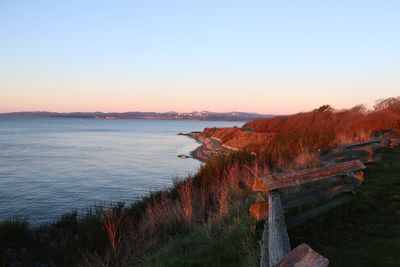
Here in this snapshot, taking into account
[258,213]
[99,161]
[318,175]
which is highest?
[318,175]

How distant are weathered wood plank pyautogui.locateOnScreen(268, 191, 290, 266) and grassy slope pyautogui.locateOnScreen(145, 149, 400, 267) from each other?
594mm

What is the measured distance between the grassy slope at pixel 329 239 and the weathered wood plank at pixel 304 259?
2.72 metres

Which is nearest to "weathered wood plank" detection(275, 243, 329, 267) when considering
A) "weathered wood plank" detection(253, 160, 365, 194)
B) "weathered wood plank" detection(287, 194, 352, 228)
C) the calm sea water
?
"weathered wood plank" detection(253, 160, 365, 194)

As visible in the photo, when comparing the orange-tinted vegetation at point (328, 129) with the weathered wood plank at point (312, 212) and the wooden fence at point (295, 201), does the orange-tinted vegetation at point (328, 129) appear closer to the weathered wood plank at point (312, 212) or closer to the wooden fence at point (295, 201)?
the wooden fence at point (295, 201)

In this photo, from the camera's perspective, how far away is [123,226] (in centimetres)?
1064

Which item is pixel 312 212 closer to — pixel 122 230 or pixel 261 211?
pixel 261 211

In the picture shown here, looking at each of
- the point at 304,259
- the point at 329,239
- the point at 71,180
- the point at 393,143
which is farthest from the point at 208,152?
the point at 304,259

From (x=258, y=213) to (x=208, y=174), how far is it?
8472 millimetres

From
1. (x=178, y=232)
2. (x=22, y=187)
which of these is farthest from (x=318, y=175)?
(x=22, y=187)

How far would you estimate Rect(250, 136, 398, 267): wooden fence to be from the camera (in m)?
3.89

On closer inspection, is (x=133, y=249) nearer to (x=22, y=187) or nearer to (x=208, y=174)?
(x=208, y=174)

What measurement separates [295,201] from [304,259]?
4.68m

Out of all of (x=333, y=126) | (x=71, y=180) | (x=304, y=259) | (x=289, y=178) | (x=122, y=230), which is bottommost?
(x=71, y=180)

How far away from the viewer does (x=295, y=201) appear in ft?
22.9
